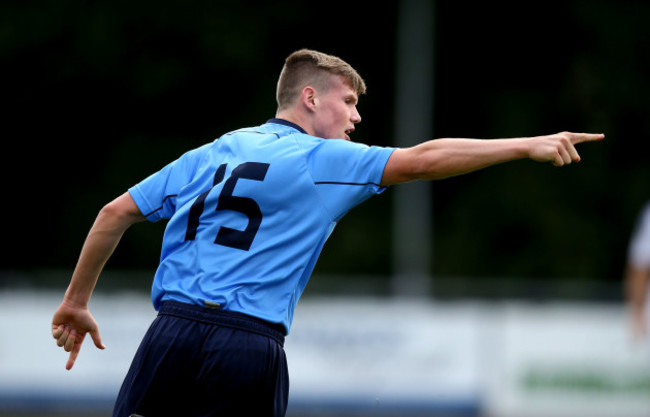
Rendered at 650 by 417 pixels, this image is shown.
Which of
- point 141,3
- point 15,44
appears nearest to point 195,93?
point 141,3

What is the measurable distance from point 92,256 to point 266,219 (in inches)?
35.3

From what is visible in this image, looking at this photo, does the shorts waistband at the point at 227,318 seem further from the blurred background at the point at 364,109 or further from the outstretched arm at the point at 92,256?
the blurred background at the point at 364,109

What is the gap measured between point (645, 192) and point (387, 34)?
6447 millimetres

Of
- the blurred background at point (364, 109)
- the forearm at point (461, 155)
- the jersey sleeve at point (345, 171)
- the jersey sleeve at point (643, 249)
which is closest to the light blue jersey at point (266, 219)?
the jersey sleeve at point (345, 171)

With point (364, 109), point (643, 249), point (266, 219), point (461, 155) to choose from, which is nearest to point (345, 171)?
point (266, 219)

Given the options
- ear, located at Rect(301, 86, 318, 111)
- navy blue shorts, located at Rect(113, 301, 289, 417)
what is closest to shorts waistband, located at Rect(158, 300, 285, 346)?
navy blue shorts, located at Rect(113, 301, 289, 417)

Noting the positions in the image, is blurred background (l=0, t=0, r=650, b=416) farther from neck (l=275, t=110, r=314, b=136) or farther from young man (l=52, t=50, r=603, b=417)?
young man (l=52, t=50, r=603, b=417)

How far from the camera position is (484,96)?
24375mm

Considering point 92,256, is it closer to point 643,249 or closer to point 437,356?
point 643,249

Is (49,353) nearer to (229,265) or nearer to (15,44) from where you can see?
(229,265)

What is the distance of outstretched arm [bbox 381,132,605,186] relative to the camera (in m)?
4.27

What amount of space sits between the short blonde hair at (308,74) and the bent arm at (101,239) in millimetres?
821

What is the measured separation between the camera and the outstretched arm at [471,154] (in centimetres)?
427

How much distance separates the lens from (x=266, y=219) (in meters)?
4.59
